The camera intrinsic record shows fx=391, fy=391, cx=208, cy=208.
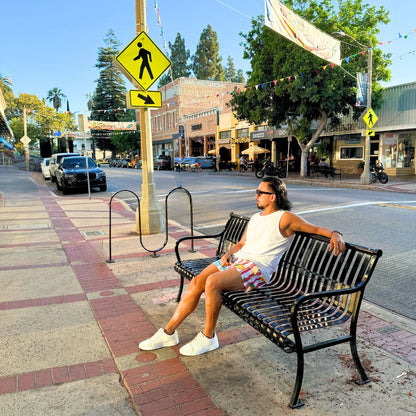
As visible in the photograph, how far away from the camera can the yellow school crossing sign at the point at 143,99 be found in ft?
24.3

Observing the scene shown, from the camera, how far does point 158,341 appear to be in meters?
3.38

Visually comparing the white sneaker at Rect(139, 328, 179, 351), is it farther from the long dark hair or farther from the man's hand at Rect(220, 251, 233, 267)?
the long dark hair

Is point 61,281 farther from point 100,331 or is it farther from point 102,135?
point 102,135

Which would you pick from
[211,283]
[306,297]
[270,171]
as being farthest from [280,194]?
[270,171]

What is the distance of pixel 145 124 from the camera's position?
7.98 m

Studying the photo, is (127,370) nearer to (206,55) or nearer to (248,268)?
(248,268)

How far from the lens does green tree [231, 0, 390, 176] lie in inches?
872

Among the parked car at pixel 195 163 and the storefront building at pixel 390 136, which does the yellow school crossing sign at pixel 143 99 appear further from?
the parked car at pixel 195 163

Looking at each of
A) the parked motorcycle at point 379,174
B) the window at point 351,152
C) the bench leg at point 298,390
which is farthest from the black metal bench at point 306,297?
the window at point 351,152

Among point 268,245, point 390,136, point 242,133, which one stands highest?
point 242,133

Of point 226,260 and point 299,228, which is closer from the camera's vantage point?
point 299,228

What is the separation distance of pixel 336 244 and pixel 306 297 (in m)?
0.66

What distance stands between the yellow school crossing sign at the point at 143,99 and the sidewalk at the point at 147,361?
11.4 ft

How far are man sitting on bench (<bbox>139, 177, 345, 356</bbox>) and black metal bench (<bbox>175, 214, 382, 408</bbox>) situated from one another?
14cm
